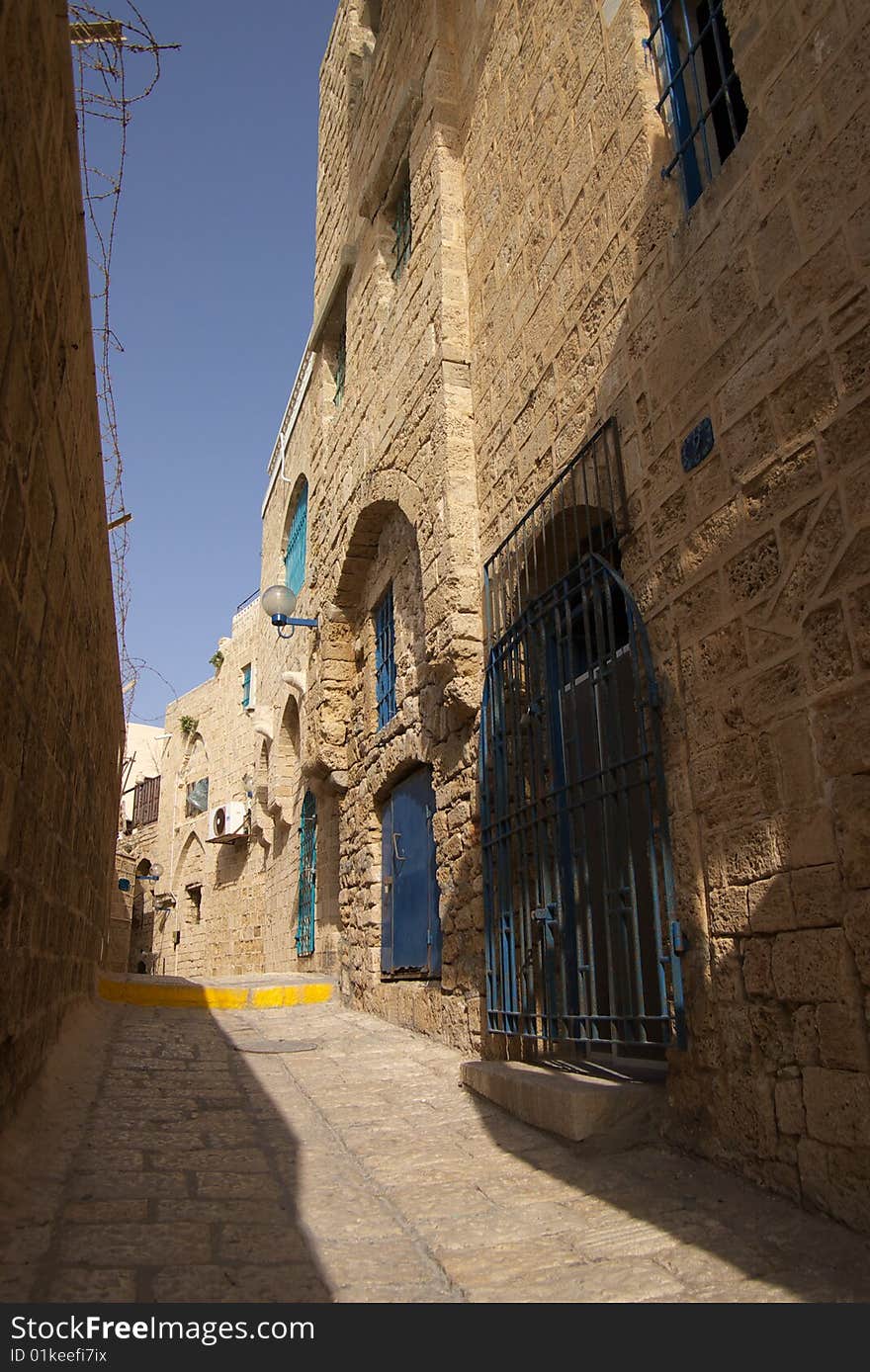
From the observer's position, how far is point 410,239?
24.3 ft

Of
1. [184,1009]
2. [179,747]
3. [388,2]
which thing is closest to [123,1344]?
[184,1009]

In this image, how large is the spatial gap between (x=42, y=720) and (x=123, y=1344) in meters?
1.95

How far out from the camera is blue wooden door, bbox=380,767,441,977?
6.19 meters

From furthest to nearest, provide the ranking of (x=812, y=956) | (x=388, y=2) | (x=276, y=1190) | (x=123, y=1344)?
(x=388, y=2) < (x=276, y=1190) < (x=812, y=956) < (x=123, y=1344)

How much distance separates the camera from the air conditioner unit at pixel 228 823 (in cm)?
1545

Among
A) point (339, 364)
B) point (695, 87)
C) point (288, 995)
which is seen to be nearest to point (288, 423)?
point (339, 364)

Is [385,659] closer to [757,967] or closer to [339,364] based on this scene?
[339,364]

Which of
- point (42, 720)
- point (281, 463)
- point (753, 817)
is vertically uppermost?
point (281, 463)

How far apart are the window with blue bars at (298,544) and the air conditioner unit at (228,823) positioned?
438 cm

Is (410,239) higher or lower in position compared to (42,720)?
higher

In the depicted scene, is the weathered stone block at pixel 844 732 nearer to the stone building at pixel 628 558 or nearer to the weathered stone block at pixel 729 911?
the stone building at pixel 628 558

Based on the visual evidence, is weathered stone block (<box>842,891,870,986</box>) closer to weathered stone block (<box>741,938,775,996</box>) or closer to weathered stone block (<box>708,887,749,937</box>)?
weathered stone block (<box>741,938,775,996</box>)

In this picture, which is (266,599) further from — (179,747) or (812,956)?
(179,747)

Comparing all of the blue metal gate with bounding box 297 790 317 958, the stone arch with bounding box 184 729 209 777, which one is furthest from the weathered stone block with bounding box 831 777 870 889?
the stone arch with bounding box 184 729 209 777
